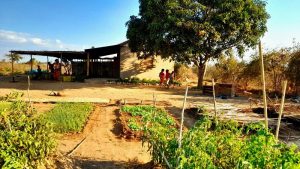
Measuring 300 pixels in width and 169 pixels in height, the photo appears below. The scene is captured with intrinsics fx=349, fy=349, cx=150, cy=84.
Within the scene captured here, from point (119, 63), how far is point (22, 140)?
22267mm

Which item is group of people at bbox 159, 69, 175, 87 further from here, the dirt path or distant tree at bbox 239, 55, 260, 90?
the dirt path

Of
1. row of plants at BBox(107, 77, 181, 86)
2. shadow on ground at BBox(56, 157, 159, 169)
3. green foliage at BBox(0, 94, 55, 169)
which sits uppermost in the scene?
row of plants at BBox(107, 77, 181, 86)

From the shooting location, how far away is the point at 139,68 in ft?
92.4

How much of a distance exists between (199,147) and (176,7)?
16.8 meters

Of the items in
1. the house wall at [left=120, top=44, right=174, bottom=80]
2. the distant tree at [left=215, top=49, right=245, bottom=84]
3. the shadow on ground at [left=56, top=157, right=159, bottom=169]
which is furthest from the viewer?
the house wall at [left=120, top=44, right=174, bottom=80]

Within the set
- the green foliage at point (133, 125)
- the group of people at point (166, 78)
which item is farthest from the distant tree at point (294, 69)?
the green foliage at point (133, 125)

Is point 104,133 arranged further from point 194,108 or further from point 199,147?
point 199,147

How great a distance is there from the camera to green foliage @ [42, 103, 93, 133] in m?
10.4

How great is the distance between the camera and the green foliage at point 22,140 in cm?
572

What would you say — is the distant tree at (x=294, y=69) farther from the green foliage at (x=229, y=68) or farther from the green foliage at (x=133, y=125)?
the green foliage at (x=133, y=125)

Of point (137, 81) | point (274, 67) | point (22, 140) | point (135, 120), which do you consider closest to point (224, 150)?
point (22, 140)

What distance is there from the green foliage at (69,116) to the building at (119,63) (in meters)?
13.3

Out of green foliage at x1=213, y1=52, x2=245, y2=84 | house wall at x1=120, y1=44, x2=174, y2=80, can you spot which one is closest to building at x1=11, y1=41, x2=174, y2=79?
house wall at x1=120, y1=44, x2=174, y2=80

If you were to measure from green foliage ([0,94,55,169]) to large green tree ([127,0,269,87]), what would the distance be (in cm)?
1458
